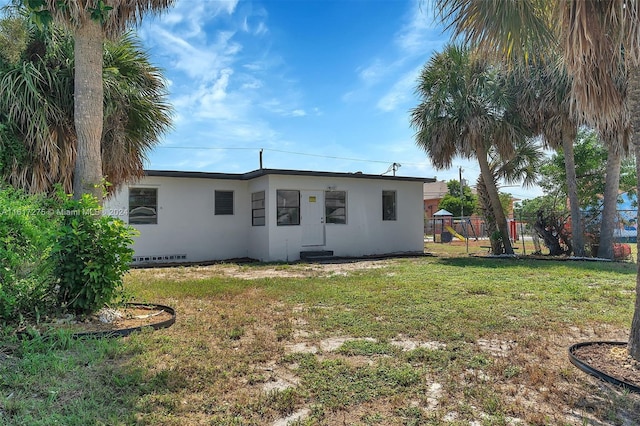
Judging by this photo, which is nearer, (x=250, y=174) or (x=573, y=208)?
(x=573, y=208)

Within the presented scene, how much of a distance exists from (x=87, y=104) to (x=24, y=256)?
2115 mm

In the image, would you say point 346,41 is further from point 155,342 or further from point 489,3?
point 155,342

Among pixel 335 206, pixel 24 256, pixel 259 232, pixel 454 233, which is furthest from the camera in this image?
pixel 454 233

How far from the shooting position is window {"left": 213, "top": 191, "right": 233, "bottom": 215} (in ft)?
42.8

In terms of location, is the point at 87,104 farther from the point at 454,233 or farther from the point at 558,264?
the point at 454,233

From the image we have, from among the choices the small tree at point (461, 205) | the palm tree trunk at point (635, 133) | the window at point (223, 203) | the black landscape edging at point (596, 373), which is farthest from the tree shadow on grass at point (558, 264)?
the small tree at point (461, 205)

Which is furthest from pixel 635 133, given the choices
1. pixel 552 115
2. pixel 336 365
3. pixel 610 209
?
pixel 610 209

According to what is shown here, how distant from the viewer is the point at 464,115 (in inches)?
500

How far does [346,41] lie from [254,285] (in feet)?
19.7

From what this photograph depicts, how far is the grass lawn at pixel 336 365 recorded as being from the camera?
2.69m

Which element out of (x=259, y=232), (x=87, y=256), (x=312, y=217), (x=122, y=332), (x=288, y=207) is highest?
(x=288, y=207)

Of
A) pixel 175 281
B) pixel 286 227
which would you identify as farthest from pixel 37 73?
pixel 286 227

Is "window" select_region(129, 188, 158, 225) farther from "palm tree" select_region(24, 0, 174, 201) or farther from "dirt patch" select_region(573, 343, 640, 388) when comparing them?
"dirt patch" select_region(573, 343, 640, 388)

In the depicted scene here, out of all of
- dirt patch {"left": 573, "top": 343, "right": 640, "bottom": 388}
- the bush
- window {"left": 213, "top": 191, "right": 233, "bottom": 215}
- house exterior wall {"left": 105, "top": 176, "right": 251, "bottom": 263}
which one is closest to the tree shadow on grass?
dirt patch {"left": 573, "top": 343, "right": 640, "bottom": 388}
